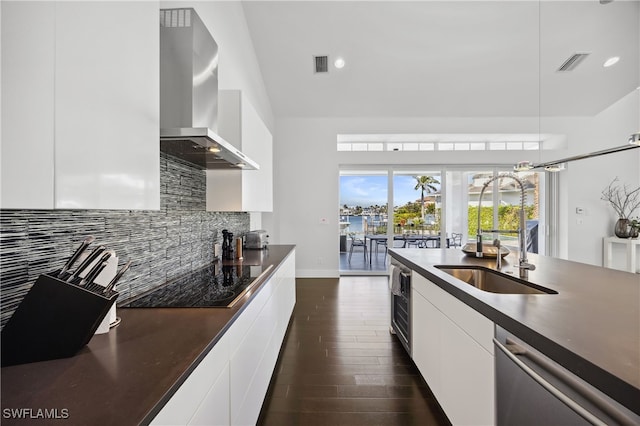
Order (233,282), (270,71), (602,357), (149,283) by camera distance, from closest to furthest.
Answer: (602,357), (149,283), (233,282), (270,71)

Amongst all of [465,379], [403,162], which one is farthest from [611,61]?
[465,379]

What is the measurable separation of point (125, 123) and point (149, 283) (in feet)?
3.37

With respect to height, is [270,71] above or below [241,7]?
below

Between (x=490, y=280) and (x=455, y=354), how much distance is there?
0.67m

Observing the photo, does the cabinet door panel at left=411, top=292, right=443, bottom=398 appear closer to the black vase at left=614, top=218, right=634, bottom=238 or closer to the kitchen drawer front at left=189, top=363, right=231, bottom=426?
the kitchen drawer front at left=189, top=363, right=231, bottom=426

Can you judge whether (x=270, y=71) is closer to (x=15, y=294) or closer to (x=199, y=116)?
(x=199, y=116)

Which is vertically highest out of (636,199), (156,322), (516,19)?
(516,19)

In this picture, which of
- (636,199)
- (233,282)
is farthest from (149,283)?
(636,199)

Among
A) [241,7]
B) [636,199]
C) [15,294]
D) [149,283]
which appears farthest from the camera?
[636,199]

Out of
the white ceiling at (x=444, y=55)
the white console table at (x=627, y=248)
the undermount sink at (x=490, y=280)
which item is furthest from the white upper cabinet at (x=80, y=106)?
the white console table at (x=627, y=248)

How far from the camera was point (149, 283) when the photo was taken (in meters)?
1.58

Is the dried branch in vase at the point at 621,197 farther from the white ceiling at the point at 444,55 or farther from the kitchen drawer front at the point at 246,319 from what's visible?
the kitchen drawer front at the point at 246,319

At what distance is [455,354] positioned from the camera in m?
1.45

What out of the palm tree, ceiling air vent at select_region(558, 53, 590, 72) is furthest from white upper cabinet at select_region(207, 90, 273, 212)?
ceiling air vent at select_region(558, 53, 590, 72)
